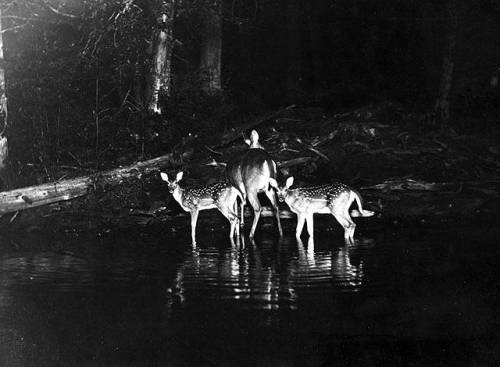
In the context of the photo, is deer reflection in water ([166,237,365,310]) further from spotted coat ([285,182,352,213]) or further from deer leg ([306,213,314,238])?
spotted coat ([285,182,352,213])

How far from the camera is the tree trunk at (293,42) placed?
31531 mm

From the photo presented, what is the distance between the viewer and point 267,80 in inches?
1270

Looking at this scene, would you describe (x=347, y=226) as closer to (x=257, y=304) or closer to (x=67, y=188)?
(x=257, y=304)

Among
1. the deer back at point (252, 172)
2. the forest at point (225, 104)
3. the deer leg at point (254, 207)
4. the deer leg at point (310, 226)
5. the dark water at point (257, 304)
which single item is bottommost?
the dark water at point (257, 304)

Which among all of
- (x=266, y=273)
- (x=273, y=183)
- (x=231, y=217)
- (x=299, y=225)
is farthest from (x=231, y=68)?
(x=266, y=273)

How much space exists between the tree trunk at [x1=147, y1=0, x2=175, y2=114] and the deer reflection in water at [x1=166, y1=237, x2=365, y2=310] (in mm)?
8800

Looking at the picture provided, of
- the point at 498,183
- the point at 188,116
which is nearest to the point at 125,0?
the point at 188,116

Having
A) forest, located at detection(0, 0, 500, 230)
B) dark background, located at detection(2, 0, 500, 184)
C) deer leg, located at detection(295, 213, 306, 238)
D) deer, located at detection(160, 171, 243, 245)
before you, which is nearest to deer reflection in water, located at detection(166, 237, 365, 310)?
deer leg, located at detection(295, 213, 306, 238)

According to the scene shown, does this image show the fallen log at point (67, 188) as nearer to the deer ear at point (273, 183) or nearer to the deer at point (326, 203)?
the deer ear at point (273, 183)

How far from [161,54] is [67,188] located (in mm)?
5677

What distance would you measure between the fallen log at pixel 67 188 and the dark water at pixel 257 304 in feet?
9.45

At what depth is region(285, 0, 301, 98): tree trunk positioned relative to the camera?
31531 millimetres

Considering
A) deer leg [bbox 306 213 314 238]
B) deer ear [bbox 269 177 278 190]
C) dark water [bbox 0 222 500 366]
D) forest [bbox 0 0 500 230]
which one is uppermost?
forest [bbox 0 0 500 230]

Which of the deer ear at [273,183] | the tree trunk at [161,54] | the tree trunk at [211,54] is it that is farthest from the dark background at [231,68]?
the deer ear at [273,183]
